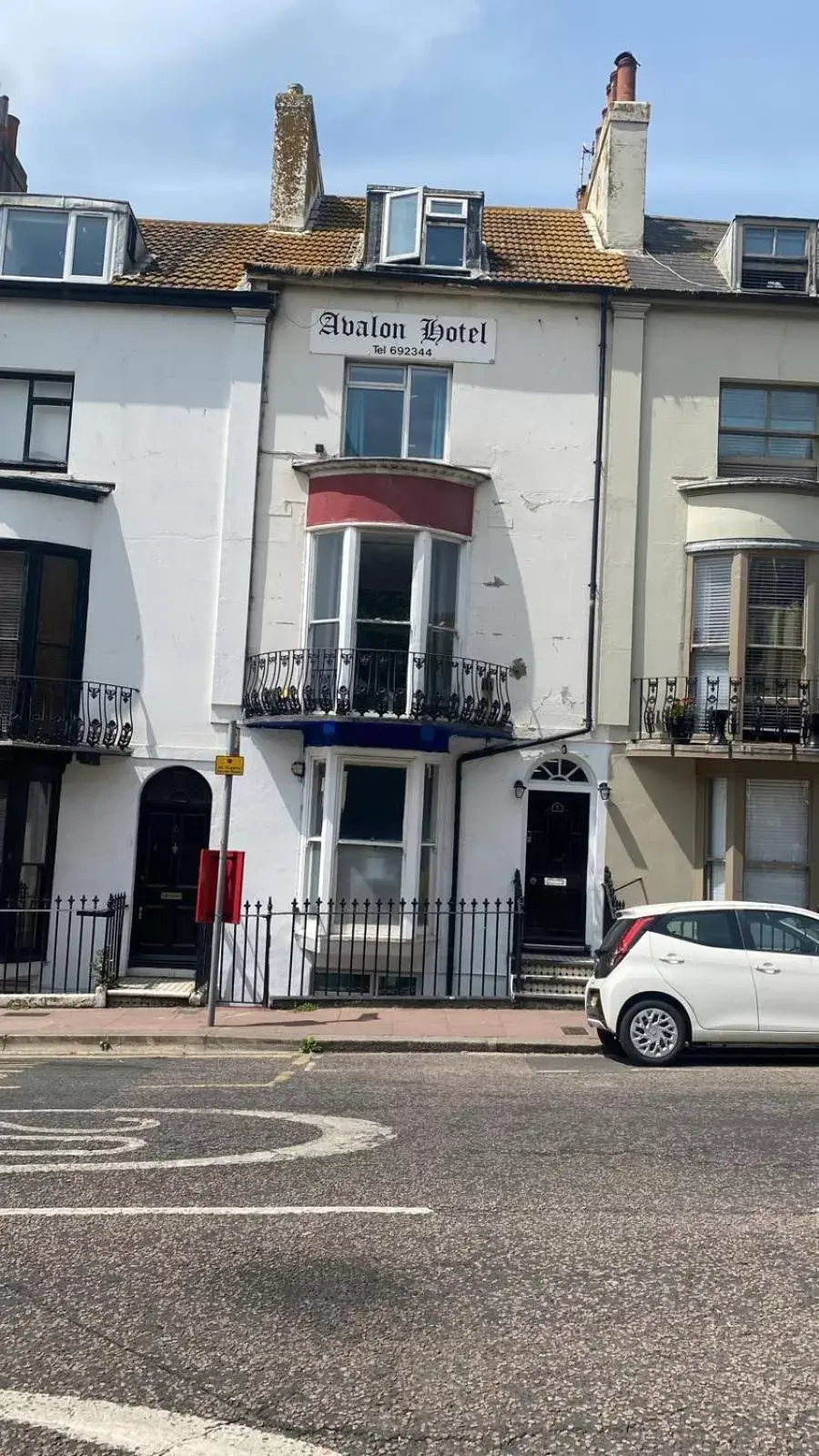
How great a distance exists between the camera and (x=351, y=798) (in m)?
16.2

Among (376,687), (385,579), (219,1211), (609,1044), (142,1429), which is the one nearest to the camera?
(142,1429)

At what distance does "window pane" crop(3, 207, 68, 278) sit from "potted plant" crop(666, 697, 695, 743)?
10.3m

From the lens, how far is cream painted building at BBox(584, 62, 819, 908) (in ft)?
52.9

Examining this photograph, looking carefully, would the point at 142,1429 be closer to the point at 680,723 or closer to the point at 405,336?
the point at 680,723

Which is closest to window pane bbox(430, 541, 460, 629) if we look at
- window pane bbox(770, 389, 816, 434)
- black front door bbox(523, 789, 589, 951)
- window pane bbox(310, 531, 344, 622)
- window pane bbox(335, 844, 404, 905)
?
window pane bbox(310, 531, 344, 622)

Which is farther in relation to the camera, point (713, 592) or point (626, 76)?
point (626, 76)

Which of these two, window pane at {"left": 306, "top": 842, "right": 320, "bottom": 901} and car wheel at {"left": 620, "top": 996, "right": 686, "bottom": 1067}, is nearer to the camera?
car wheel at {"left": 620, "top": 996, "right": 686, "bottom": 1067}

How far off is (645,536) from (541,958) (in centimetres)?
576

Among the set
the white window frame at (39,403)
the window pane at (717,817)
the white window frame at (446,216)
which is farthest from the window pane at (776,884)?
the white window frame at (39,403)

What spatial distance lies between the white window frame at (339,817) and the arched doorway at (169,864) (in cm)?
156

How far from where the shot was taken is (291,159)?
18.9 meters

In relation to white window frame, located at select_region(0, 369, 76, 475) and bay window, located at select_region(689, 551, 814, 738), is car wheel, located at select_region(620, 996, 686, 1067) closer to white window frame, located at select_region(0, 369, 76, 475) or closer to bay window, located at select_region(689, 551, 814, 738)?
bay window, located at select_region(689, 551, 814, 738)

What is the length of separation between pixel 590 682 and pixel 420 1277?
39.5 feet

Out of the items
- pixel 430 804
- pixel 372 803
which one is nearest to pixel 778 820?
pixel 430 804
